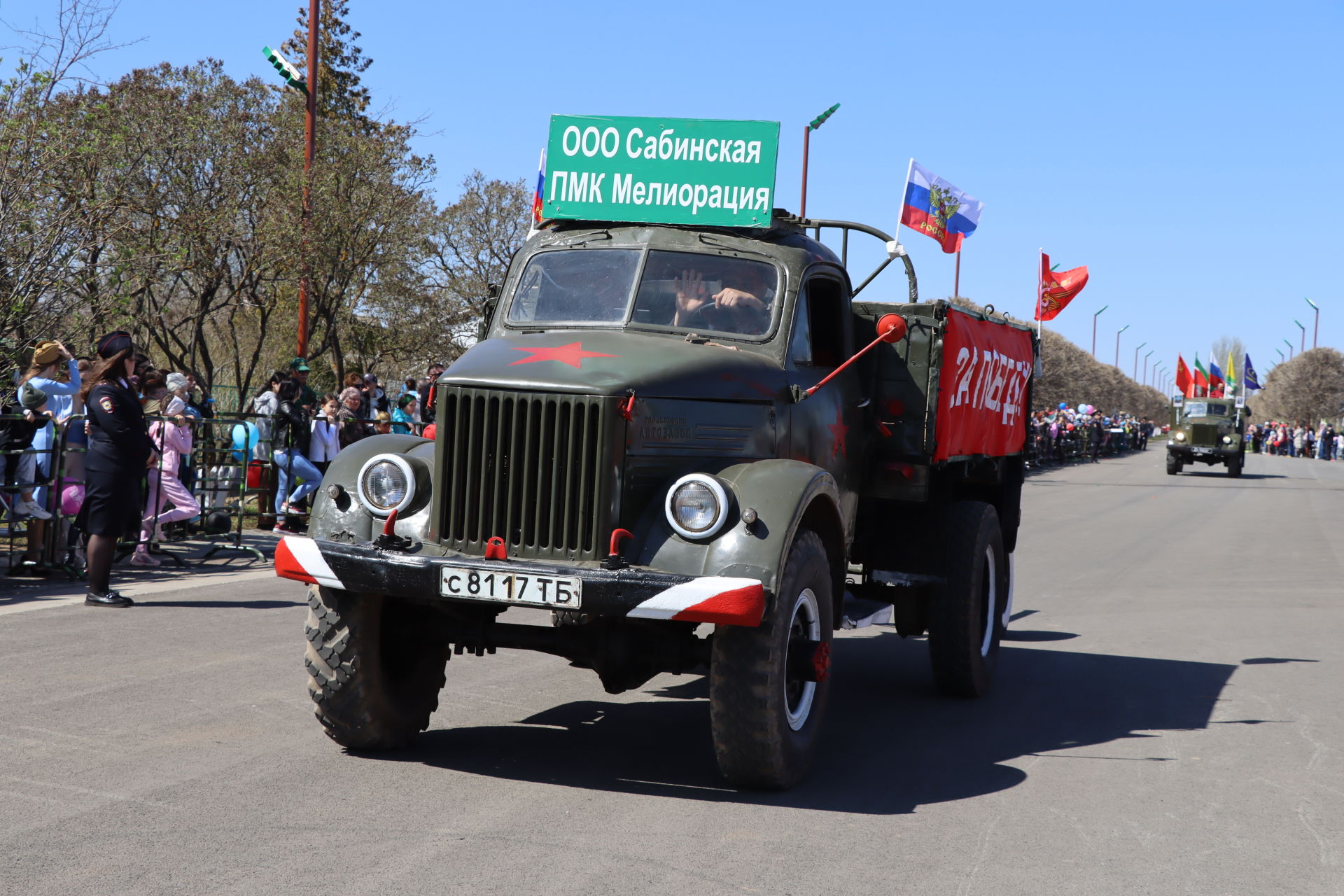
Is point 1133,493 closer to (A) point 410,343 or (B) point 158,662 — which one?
(A) point 410,343

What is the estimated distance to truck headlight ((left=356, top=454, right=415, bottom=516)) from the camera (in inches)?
230

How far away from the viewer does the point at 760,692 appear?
5.45 m

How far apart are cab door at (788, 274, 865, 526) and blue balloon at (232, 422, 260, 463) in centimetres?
842

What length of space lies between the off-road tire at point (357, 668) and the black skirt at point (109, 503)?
4337mm

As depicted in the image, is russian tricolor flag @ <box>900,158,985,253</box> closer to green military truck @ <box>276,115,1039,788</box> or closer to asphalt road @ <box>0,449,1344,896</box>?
asphalt road @ <box>0,449,1344,896</box>

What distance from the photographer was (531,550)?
18.4 feet

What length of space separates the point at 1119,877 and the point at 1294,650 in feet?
19.9

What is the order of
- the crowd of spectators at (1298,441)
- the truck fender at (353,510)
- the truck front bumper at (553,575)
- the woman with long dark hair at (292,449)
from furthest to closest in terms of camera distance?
Result: the crowd of spectators at (1298,441)
the woman with long dark hair at (292,449)
the truck fender at (353,510)
the truck front bumper at (553,575)

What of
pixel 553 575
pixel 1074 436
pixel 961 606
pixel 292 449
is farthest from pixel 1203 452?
pixel 553 575

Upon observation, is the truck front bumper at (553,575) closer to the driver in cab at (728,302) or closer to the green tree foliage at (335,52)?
the driver in cab at (728,302)

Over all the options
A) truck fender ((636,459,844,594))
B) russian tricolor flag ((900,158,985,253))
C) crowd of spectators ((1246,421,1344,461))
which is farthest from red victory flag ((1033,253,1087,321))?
crowd of spectators ((1246,421,1344,461))

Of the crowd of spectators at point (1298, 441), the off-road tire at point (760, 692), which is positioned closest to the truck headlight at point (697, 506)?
the off-road tire at point (760, 692)

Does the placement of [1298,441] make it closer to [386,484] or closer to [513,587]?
[386,484]

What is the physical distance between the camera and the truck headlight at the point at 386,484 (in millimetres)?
5844
